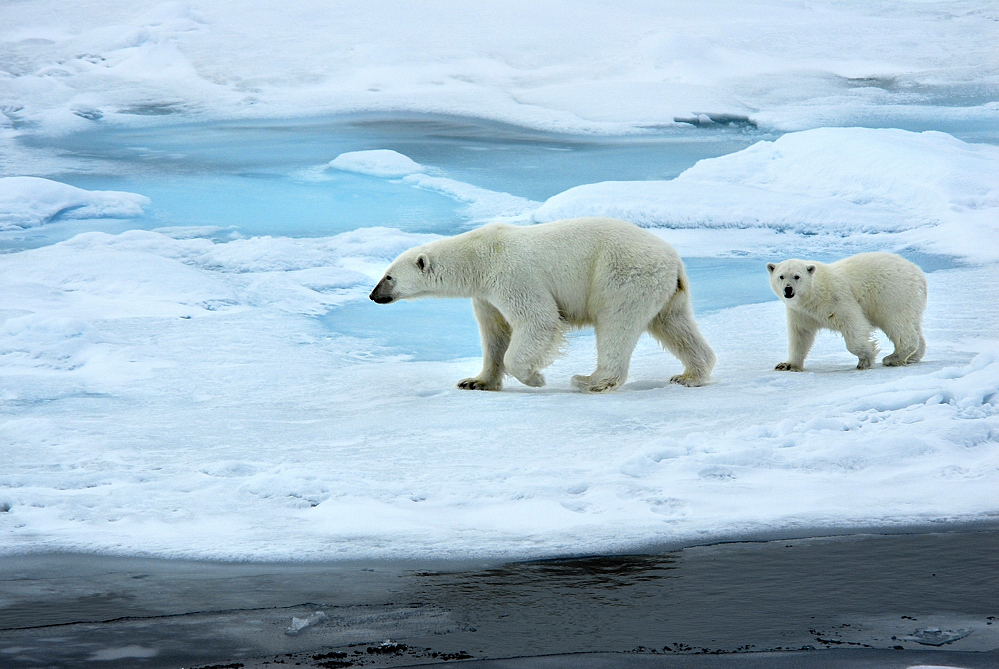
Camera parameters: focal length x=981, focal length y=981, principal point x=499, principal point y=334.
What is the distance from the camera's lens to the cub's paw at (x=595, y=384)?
5.71m

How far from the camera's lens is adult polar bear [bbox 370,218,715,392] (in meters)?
5.59

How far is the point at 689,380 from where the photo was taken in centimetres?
589

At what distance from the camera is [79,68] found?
15.8 m

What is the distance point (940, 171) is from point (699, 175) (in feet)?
11.0

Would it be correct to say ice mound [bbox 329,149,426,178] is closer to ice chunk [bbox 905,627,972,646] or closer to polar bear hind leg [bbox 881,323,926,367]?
polar bear hind leg [bbox 881,323,926,367]

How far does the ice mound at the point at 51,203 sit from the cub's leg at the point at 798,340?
10.0 meters

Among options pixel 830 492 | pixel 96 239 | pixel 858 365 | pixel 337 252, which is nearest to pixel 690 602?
pixel 830 492

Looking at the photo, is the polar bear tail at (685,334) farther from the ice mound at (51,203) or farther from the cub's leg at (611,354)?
the ice mound at (51,203)

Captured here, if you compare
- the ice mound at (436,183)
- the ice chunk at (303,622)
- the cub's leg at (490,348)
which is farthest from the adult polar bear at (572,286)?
the ice mound at (436,183)

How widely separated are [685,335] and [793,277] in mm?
750

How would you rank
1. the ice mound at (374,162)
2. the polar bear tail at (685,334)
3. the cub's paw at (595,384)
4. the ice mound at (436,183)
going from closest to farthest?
the cub's paw at (595,384)
the polar bear tail at (685,334)
the ice mound at (436,183)
the ice mound at (374,162)

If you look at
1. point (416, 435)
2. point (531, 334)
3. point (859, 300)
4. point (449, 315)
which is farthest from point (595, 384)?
point (449, 315)

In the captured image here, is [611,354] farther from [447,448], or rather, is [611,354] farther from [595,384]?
[447,448]

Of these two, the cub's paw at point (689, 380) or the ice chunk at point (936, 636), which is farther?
the cub's paw at point (689, 380)
